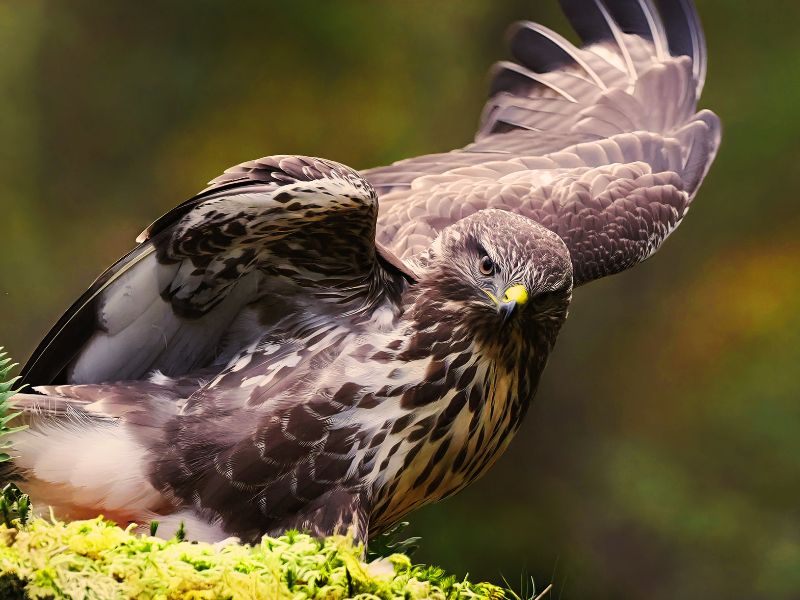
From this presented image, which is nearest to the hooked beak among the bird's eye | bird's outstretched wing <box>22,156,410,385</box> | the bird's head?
the bird's head

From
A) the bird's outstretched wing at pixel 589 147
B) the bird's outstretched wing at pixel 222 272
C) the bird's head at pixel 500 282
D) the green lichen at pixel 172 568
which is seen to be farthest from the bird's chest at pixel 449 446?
the bird's outstretched wing at pixel 589 147

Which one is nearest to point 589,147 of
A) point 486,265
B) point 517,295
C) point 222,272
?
point 486,265

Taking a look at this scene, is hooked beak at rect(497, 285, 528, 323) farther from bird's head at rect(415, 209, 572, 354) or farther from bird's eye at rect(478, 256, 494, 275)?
bird's eye at rect(478, 256, 494, 275)

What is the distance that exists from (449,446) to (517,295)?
0.40 meters

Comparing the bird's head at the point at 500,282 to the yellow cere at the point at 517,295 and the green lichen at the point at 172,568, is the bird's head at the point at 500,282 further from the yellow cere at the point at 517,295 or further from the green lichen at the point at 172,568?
the green lichen at the point at 172,568

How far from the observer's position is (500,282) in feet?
8.84

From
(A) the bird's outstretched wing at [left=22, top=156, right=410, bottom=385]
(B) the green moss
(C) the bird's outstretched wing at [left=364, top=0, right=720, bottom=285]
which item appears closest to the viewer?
(B) the green moss

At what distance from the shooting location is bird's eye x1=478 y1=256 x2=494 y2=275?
2.74 metres

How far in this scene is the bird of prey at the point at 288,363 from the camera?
8.47ft

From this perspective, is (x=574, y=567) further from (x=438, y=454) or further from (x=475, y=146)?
(x=438, y=454)

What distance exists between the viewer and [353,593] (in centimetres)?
198

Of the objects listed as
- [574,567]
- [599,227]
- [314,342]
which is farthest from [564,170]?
[574,567]

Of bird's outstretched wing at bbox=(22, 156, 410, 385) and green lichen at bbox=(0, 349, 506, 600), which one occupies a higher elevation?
bird's outstretched wing at bbox=(22, 156, 410, 385)

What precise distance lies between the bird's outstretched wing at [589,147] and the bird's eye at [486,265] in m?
0.57
